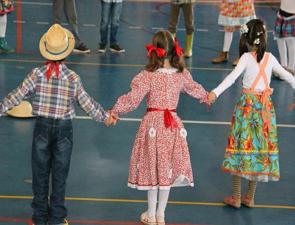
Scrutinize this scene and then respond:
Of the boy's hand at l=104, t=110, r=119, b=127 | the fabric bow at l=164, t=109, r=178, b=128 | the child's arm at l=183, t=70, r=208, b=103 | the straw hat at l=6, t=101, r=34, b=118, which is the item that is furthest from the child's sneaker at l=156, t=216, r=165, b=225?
the straw hat at l=6, t=101, r=34, b=118

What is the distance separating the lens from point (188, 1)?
13.0 metres

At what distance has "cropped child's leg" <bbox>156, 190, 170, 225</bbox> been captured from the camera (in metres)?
6.87

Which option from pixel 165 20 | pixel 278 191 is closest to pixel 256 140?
pixel 278 191

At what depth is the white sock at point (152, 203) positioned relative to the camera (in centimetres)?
690

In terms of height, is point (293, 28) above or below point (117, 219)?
above

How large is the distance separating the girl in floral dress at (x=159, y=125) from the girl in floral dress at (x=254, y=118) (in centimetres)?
61

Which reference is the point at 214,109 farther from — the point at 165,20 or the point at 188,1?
the point at 165,20

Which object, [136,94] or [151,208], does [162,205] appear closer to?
[151,208]

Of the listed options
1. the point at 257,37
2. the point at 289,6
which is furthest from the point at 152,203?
the point at 289,6

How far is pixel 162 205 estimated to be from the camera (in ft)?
22.7

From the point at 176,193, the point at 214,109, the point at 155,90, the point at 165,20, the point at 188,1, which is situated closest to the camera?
the point at 155,90

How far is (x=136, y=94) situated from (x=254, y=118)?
1.16 m

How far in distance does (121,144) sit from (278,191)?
1.96 metres

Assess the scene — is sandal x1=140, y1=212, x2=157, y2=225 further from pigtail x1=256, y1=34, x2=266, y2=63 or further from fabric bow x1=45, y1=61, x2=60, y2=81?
pigtail x1=256, y1=34, x2=266, y2=63
